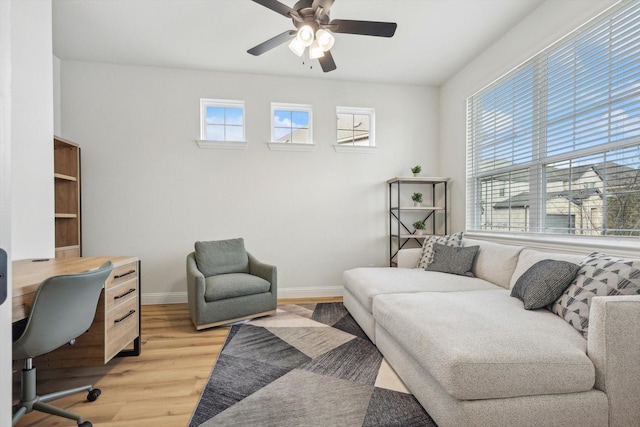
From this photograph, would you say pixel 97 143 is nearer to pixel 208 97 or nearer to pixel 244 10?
pixel 208 97

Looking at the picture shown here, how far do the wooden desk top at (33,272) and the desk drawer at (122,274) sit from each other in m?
0.04

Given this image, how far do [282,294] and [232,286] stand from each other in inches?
43.8

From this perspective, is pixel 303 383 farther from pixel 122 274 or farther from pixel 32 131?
pixel 32 131

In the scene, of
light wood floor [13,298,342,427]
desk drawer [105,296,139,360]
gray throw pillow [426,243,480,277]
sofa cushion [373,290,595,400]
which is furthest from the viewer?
gray throw pillow [426,243,480,277]

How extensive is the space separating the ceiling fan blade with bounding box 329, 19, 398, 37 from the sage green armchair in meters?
2.26

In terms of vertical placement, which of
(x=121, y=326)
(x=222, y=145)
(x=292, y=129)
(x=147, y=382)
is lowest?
(x=147, y=382)

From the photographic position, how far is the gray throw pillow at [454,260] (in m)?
3.11

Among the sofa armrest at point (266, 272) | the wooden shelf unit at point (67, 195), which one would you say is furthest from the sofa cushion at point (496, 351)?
the wooden shelf unit at point (67, 195)

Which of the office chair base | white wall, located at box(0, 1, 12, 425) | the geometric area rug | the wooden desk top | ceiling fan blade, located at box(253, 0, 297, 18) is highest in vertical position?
ceiling fan blade, located at box(253, 0, 297, 18)

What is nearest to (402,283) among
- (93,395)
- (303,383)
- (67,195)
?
(303,383)

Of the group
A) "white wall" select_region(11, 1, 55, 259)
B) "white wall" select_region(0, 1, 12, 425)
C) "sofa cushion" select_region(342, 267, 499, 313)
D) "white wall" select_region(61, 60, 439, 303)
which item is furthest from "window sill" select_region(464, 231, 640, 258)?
"white wall" select_region(11, 1, 55, 259)

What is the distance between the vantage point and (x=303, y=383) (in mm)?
2016

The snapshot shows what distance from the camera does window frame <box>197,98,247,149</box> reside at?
388cm

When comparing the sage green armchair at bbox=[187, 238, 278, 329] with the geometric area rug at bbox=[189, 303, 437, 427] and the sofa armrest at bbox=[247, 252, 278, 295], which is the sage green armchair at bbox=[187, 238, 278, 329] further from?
the geometric area rug at bbox=[189, 303, 437, 427]
